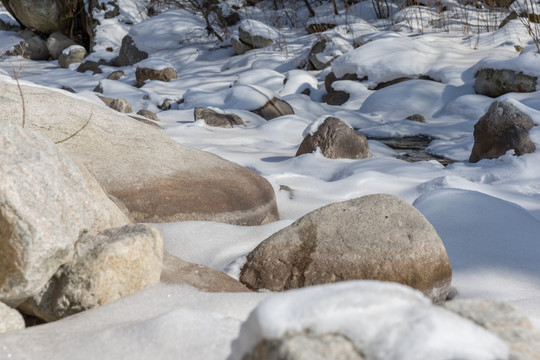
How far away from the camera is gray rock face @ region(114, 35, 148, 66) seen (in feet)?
34.4

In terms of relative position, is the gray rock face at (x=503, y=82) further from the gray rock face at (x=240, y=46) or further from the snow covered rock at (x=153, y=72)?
the gray rock face at (x=240, y=46)

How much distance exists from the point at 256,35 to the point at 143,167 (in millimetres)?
7593

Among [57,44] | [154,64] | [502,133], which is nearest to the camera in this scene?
[502,133]

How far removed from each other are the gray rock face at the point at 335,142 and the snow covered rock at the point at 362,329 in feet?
10.6

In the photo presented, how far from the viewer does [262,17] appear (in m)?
11.8

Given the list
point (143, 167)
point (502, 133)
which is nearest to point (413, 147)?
point (502, 133)

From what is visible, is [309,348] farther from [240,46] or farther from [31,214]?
[240,46]

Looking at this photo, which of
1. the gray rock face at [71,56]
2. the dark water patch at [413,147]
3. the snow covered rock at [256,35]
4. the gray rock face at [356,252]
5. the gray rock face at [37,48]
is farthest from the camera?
the gray rock face at [37,48]

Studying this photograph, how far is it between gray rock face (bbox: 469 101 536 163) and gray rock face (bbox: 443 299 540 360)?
3.28 metres

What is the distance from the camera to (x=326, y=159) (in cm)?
391

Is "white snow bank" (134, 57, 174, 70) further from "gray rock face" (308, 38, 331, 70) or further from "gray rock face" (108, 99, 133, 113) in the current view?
"gray rock face" (108, 99, 133, 113)

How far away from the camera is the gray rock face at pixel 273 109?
5859 millimetres

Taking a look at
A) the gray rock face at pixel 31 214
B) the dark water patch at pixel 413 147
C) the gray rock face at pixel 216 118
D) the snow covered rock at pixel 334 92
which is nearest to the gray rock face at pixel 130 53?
the snow covered rock at pixel 334 92

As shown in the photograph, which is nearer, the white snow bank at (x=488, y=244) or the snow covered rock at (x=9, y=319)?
the snow covered rock at (x=9, y=319)
